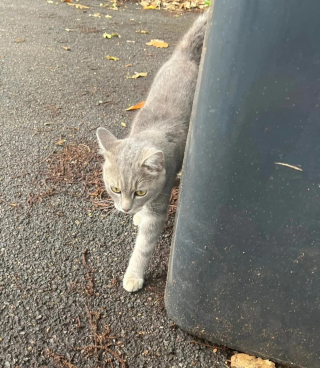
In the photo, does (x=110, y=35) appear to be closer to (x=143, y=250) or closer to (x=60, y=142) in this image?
(x=60, y=142)

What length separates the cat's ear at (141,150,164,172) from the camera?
189 centimetres

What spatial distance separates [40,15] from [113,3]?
1824 mm

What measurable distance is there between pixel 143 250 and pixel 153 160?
0.53m

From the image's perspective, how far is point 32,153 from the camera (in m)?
2.89

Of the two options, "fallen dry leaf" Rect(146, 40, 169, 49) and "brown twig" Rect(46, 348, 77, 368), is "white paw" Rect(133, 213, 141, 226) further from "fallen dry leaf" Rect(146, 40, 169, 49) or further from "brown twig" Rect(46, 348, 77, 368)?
"fallen dry leaf" Rect(146, 40, 169, 49)

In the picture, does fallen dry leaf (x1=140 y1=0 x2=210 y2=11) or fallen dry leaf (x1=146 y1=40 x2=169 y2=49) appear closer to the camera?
fallen dry leaf (x1=146 y1=40 x2=169 y2=49)

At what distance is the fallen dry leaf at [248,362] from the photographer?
65.0 inches

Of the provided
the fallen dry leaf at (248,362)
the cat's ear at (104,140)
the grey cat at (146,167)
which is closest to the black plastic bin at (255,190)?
the fallen dry leaf at (248,362)

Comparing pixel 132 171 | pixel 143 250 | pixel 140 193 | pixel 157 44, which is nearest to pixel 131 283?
pixel 143 250

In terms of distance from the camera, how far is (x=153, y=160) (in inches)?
75.5

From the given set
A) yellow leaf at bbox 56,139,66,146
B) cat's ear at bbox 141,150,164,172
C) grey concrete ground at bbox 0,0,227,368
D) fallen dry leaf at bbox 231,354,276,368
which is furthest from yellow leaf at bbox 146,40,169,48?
fallen dry leaf at bbox 231,354,276,368

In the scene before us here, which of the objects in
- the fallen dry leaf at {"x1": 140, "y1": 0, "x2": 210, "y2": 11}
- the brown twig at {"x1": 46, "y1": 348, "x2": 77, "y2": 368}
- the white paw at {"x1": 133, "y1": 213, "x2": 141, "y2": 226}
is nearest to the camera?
the brown twig at {"x1": 46, "y1": 348, "x2": 77, "y2": 368}

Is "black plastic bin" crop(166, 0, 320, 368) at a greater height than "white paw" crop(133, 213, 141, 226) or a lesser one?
greater

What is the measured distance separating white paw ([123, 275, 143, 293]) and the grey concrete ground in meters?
0.04
